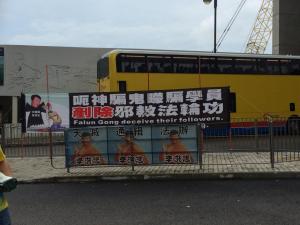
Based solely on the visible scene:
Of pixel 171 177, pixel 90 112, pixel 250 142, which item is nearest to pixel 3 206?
pixel 171 177

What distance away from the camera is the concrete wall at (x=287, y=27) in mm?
39750

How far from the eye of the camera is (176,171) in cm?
1267

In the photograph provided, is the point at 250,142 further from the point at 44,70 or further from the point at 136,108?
the point at 44,70

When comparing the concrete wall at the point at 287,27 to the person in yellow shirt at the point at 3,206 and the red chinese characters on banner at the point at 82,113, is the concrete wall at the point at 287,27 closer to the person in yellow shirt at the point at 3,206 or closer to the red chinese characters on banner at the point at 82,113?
the red chinese characters on banner at the point at 82,113

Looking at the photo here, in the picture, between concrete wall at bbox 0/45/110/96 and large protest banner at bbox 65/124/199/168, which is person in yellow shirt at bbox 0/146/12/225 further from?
concrete wall at bbox 0/45/110/96

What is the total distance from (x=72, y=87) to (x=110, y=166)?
23743 millimetres

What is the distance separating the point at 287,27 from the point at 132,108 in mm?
28148

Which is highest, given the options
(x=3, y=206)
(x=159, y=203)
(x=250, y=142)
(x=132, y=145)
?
(x=3, y=206)

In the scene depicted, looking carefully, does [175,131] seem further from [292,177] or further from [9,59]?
[9,59]

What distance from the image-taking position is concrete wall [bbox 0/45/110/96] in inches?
1428

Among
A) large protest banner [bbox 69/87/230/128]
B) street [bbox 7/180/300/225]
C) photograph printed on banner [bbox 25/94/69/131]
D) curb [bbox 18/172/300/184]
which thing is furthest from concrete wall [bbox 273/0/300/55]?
street [bbox 7/180/300/225]

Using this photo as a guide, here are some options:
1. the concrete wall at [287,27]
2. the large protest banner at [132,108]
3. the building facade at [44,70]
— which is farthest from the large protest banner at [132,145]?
the concrete wall at [287,27]

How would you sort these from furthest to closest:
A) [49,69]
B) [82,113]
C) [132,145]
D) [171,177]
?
1. [49,69]
2. [82,113]
3. [132,145]
4. [171,177]

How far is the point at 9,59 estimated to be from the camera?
119 ft
